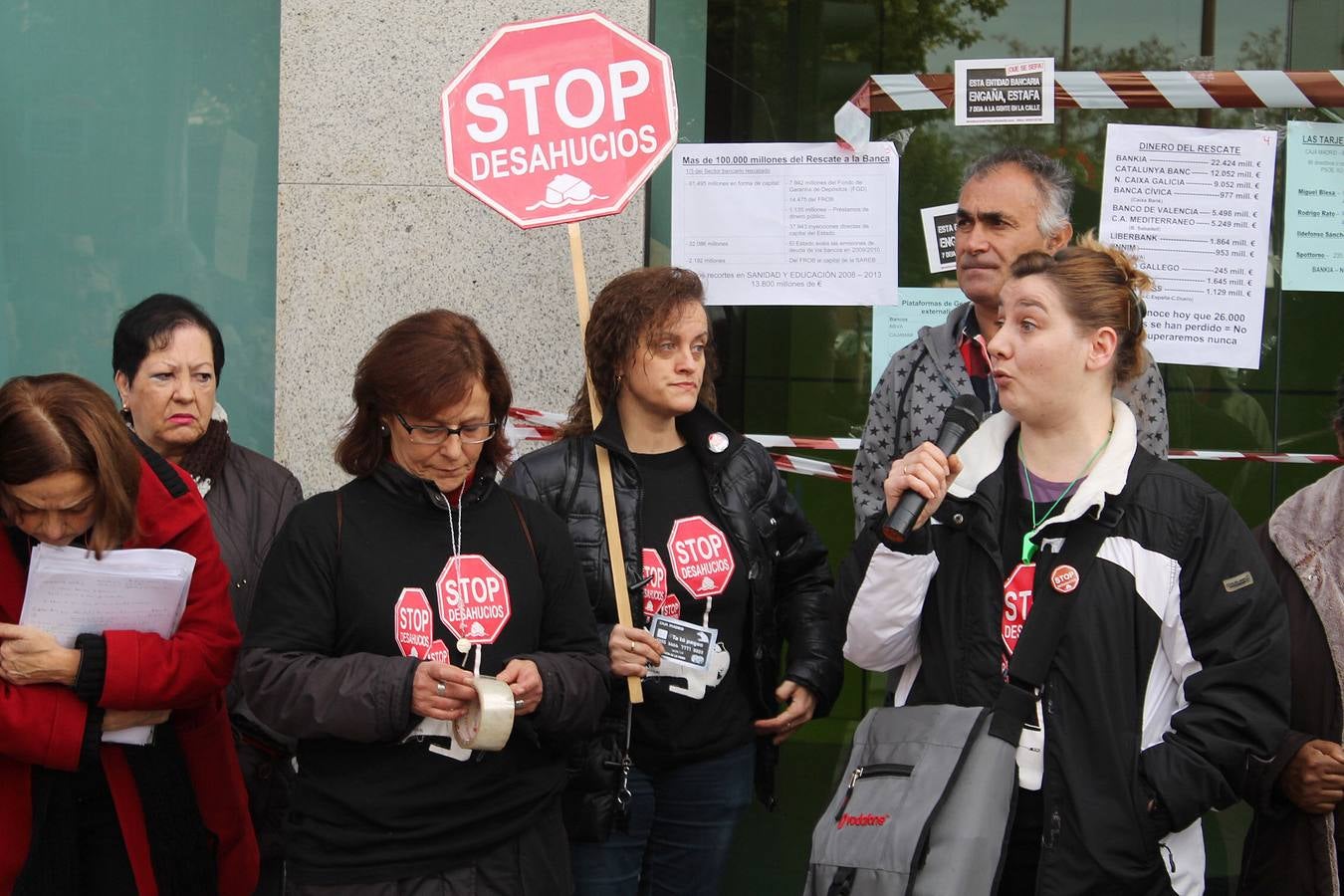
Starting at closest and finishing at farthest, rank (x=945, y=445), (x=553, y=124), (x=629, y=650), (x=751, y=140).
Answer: (x=945, y=445), (x=629, y=650), (x=553, y=124), (x=751, y=140)

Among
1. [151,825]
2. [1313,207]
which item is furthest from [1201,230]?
[151,825]

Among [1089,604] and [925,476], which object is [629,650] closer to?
[925,476]

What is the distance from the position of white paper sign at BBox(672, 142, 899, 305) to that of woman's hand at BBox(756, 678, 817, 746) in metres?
1.59

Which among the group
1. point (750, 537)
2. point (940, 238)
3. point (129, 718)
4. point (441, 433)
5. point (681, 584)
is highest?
point (940, 238)

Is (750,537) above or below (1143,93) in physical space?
below

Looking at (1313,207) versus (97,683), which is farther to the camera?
(1313,207)

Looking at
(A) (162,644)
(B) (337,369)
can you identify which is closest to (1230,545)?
(A) (162,644)

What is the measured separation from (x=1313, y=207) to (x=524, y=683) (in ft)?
11.0

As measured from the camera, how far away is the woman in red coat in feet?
9.96

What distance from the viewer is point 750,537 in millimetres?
3988

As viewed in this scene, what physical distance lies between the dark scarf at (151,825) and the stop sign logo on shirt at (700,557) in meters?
1.32

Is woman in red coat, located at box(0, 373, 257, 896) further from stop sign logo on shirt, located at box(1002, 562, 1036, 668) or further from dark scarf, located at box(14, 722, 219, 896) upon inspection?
stop sign logo on shirt, located at box(1002, 562, 1036, 668)

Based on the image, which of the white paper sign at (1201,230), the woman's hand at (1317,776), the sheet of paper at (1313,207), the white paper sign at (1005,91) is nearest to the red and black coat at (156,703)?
the woman's hand at (1317,776)

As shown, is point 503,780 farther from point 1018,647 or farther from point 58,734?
point 1018,647
